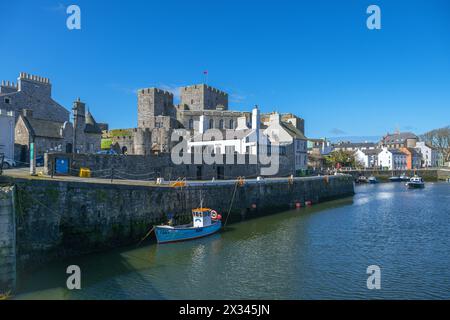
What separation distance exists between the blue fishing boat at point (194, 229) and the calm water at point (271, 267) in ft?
1.78

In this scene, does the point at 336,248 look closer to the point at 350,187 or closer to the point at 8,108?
the point at 350,187

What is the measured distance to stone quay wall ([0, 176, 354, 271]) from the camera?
15.7m

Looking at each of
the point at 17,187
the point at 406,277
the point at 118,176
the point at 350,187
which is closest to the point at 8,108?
the point at 118,176

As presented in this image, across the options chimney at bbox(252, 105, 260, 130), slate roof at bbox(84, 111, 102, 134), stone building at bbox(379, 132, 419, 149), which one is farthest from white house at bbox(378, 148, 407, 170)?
slate roof at bbox(84, 111, 102, 134)

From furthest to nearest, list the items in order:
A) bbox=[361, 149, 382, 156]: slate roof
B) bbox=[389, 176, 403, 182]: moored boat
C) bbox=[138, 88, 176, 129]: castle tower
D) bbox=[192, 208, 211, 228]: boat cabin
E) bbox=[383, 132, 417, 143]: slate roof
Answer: bbox=[383, 132, 417, 143]: slate roof → bbox=[361, 149, 382, 156]: slate roof → bbox=[389, 176, 403, 182]: moored boat → bbox=[138, 88, 176, 129]: castle tower → bbox=[192, 208, 211, 228]: boat cabin

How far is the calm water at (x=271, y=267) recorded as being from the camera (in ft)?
46.0

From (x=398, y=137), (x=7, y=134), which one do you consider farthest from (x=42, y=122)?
(x=398, y=137)

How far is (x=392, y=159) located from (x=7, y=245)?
129 meters

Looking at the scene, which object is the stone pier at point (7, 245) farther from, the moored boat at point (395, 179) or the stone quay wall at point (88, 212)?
the moored boat at point (395, 179)

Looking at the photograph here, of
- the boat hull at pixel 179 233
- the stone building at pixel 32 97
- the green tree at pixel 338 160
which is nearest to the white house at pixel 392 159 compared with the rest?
the green tree at pixel 338 160

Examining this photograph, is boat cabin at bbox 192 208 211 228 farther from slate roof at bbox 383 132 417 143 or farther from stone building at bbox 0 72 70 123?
slate roof at bbox 383 132 417 143

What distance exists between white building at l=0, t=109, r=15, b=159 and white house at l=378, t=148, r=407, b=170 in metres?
119

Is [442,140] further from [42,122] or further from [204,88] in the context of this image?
[42,122]

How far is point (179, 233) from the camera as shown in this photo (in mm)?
22500
